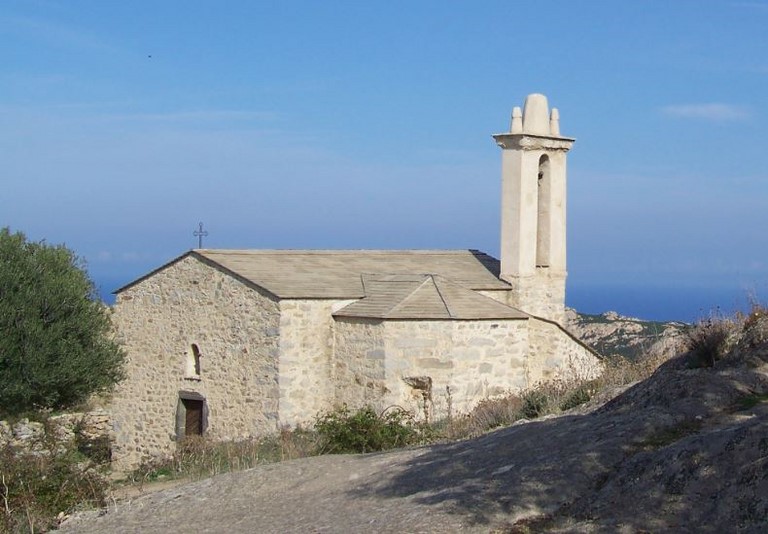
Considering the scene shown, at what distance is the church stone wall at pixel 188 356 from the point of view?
64.7 feet

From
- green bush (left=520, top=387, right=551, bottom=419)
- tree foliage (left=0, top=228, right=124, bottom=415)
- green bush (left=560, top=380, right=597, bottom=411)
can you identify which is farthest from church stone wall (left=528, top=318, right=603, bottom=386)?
tree foliage (left=0, top=228, right=124, bottom=415)

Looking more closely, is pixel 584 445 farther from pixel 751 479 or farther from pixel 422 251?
pixel 422 251

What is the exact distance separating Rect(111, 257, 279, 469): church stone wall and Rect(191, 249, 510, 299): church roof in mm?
451

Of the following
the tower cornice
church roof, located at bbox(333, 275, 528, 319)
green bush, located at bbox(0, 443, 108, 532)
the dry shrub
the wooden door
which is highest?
the tower cornice

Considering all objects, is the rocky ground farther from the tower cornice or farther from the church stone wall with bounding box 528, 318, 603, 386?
the tower cornice

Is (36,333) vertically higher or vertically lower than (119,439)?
higher

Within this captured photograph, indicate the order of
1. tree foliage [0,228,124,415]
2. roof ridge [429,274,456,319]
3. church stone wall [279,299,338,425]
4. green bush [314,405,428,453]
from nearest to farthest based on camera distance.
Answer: green bush [314,405,428,453] < roof ridge [429,274,456,319] < church stone wall [279,299,338,425] < tree foliage [0,228,124,415]

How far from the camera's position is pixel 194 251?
21.1m

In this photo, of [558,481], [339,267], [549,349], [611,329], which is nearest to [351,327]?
[339,267]

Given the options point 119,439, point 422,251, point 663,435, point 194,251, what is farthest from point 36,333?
point 663,435

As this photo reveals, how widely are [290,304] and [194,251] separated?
2.91 meters

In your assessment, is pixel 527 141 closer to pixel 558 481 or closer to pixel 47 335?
pixel 47 335

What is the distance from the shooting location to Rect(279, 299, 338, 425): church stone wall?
63.6 feet

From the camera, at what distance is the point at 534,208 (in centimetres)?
2241
